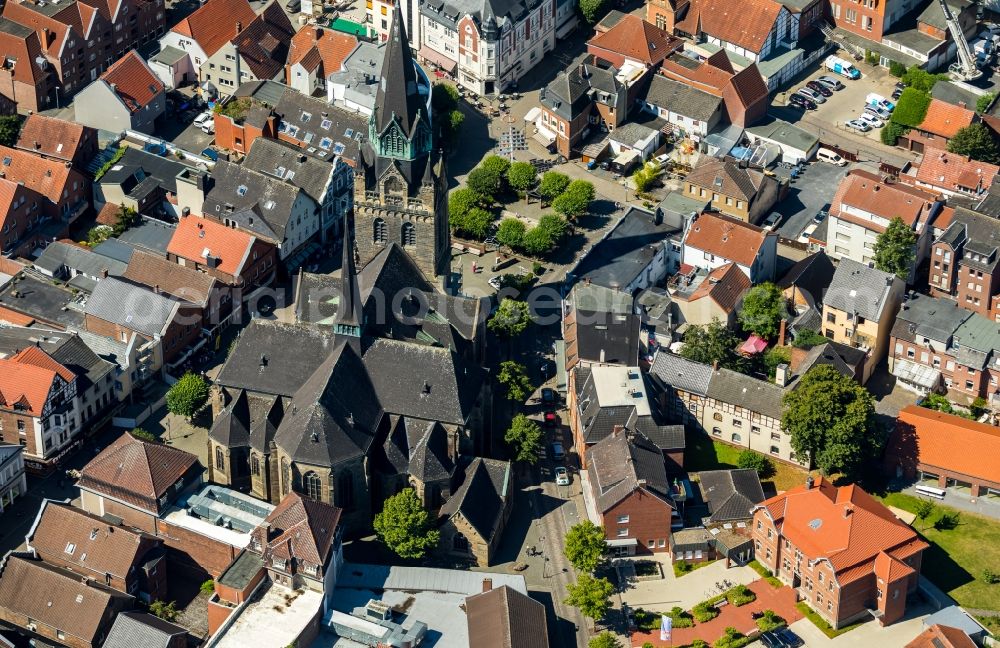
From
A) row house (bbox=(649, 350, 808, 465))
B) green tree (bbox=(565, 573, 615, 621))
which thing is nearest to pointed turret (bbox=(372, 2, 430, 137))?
row house (bbox=(649, 350, 808, 465))

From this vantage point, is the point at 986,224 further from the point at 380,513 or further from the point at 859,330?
the point at 380,513

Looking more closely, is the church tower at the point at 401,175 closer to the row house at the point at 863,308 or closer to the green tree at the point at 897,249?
the row house at the point at 863,308

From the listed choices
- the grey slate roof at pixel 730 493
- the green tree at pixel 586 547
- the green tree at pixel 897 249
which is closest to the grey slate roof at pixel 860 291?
the green tree at pixel 897 249

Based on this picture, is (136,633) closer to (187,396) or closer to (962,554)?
(187,396)

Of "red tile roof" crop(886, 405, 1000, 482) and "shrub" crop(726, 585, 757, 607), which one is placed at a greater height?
"red tile roof" crop(886, 405, 1000, 482)

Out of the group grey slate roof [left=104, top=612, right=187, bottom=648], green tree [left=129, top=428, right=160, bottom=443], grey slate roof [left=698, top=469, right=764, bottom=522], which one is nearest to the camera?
grey slate roof [left=104, top=612, right=187, bottom=648]

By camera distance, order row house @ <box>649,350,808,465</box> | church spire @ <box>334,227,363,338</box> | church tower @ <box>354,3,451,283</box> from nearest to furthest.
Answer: church spire @ <box>334,227,363,338</box> → church tower @ <box>354,3,451,283</box> → row house @ <box>649,350,808,465</box>

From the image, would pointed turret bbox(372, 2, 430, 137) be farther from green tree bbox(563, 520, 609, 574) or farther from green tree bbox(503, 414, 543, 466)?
green tree bbox(563, 520, 609, 574)

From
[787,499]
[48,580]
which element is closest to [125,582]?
[48,580]
